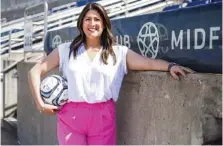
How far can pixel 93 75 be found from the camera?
3.21 meters

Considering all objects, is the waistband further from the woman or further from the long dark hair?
the long dark hair

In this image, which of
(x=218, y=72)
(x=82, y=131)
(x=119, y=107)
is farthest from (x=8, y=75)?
(x=218, y=72)

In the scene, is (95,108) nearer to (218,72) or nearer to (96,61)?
(96,61)

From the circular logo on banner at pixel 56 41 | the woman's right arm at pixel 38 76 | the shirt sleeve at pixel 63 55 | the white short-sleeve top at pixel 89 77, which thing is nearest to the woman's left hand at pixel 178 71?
the white short-sleeve top at pixel 89 77

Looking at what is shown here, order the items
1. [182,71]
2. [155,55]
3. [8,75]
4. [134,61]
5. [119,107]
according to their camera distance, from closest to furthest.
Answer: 1. [182,71]
2. [134,61]
3. [155,55]
4. [119,107]
5. [8,75]

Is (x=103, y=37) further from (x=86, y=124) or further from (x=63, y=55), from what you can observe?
(x=86, y=124)

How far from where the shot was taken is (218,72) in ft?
9.80

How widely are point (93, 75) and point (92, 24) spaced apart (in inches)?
15.3

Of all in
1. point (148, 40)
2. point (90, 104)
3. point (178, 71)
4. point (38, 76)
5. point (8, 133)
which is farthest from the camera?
point (8, 133)

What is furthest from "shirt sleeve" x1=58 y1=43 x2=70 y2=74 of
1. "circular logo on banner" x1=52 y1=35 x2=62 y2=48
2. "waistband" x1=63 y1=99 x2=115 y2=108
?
"circular logo on banner" x1=52 y1=35 x2=62 y2=48

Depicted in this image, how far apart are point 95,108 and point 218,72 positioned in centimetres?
96

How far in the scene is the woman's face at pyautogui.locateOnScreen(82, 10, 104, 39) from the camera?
10.6 ft

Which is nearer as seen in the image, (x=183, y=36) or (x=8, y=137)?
(x=183, y=36)

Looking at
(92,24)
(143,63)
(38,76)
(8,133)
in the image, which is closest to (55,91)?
(38,76)
